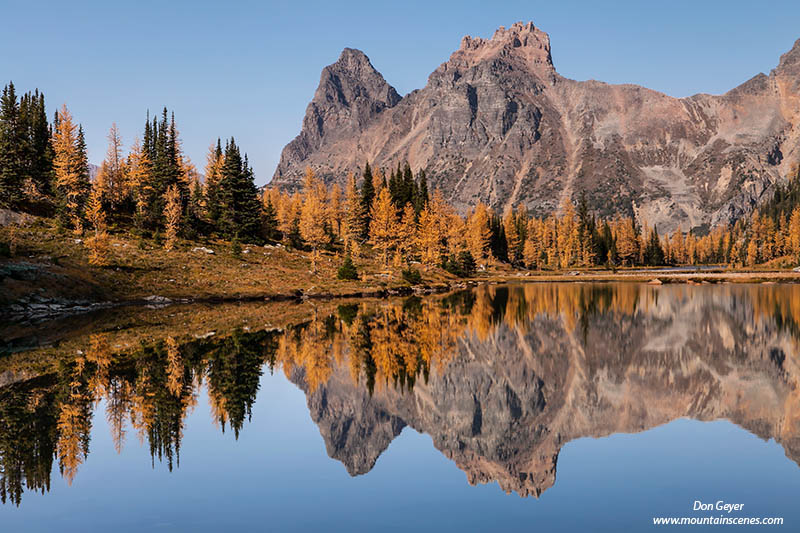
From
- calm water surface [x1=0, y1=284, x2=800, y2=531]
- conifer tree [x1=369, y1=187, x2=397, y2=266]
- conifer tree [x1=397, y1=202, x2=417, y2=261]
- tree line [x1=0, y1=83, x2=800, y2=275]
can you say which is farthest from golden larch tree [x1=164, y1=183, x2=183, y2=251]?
calm water surface [x1=0, y1=284, x2=800, y2=531]

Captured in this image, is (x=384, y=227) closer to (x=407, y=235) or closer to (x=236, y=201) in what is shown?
(x=407, y=235)

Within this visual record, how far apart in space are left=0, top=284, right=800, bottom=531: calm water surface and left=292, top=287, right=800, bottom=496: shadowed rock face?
0.10 meters

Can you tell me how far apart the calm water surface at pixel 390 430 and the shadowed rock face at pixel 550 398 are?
10cm

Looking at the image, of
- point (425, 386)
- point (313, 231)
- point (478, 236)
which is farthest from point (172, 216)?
point (478, 236)

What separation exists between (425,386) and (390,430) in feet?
14.2

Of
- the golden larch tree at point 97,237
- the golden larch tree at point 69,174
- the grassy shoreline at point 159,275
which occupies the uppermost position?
the golden larch tree at point 69,174

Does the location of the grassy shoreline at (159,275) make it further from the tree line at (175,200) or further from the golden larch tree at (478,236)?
the golden larch tree at (478,236)

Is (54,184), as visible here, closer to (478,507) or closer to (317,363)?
(317,363)

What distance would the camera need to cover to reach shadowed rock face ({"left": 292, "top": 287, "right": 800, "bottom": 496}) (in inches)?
607

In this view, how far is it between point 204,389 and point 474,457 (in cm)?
1124

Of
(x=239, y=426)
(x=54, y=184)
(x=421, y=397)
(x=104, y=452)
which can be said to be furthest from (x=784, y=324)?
(x=54, y=184)

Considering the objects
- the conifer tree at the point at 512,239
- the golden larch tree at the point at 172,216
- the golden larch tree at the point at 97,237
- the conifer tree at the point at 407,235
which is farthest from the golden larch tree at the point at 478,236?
the golden larch tree at the point at 97,237

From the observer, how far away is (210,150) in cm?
10719

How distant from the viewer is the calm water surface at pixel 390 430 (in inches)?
458
